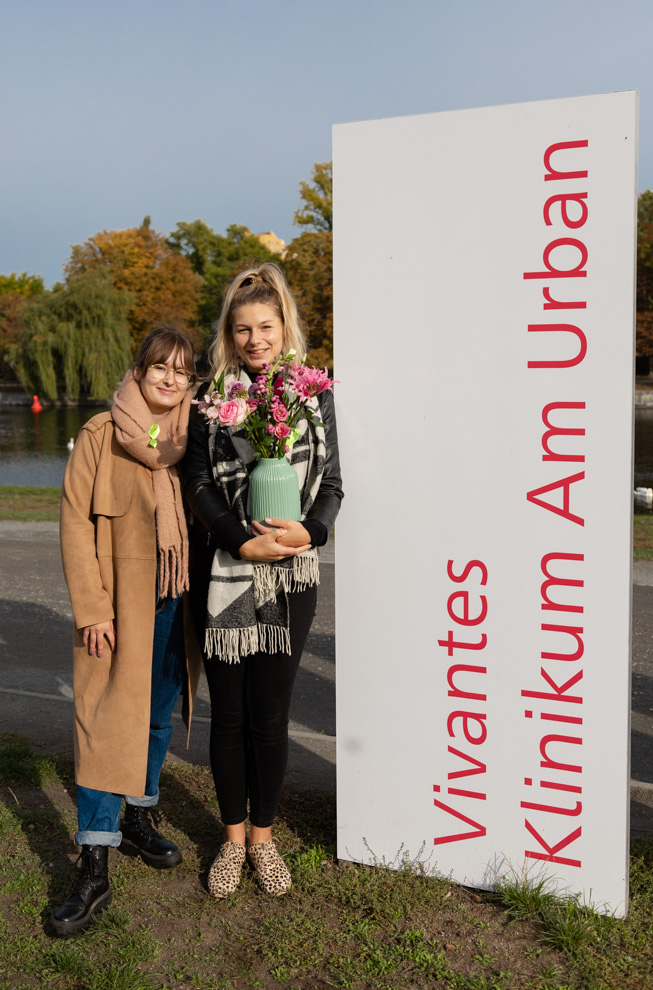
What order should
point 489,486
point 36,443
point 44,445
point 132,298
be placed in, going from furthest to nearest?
point 132,298
point 36,443
point 44,445
point 489,486

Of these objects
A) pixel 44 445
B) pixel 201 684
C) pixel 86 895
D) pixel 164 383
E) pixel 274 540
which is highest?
pixel 164 383

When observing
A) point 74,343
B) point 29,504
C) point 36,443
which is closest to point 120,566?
point 29,504

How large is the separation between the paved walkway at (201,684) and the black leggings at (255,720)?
964 mm

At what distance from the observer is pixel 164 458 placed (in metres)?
3.02

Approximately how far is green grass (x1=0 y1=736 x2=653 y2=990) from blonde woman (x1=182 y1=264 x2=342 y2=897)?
19cm

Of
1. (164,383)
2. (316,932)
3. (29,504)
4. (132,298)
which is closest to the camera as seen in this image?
(316,932)

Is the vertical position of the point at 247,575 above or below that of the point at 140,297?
below

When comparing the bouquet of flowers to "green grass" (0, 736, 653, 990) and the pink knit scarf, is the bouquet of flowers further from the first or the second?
"green grass" (0, 736, 653, 990)

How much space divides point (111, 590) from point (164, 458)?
19.3 inches

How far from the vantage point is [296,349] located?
9.86 feet

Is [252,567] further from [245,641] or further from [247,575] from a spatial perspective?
[245,641]

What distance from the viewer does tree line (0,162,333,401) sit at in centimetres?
2531

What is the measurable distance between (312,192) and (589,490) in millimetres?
26497

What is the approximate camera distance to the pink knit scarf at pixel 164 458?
117 inches
